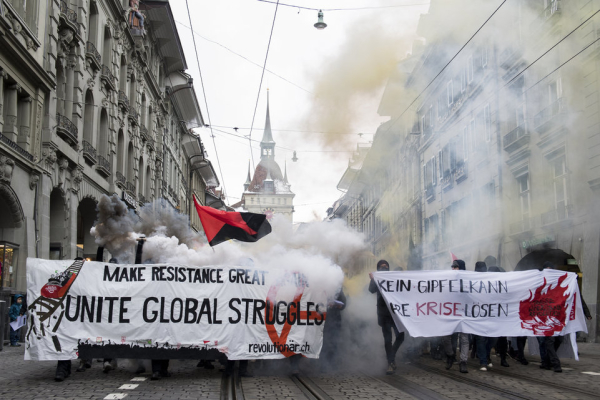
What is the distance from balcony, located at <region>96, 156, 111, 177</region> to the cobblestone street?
1272 centimetres

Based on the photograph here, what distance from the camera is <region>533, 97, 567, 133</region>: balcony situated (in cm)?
1777

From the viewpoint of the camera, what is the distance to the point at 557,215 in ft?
59.8

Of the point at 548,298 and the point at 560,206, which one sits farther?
the point at 560,206

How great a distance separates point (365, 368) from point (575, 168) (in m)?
10.2

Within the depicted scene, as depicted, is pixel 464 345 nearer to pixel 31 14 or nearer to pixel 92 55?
pixel 31 14

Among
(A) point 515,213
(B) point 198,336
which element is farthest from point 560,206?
(B) point 198,336

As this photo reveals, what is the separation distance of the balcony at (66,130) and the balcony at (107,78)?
3.88 m

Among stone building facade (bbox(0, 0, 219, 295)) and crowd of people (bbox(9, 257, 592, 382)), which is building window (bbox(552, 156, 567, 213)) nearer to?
crowd of people (bbox(9, 257, 592, 382))

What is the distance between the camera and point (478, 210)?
24.4m

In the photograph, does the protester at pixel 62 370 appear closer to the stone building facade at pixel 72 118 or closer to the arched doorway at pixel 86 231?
the stone building facade at pixel 72 118

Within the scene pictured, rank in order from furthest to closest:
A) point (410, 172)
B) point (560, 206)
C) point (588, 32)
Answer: point (410, 172) → point (560, 206) → point (588, 32)

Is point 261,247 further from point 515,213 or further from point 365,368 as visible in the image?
point 515,213

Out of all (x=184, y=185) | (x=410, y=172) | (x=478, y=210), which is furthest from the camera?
(x=184, y=185)

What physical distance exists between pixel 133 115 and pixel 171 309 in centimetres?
Result: 2018
